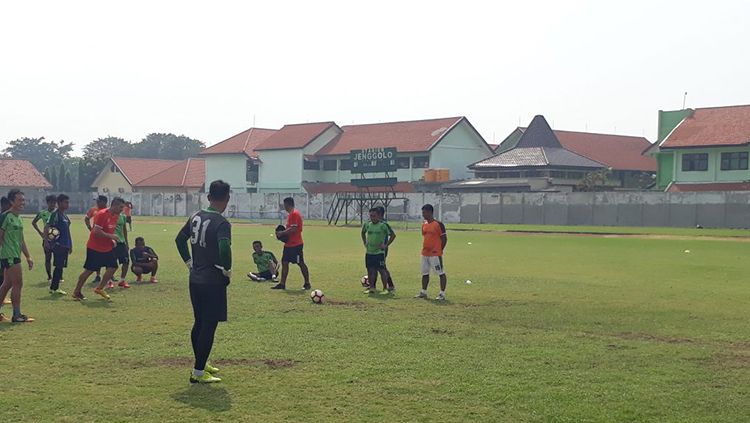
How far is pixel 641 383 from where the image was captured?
886 centimetres

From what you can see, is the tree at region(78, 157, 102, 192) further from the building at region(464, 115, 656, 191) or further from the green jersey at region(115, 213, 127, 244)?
the green jersey at region(115, 213, 127, 244)

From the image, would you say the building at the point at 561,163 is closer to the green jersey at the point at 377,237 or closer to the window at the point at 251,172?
the window at the point at 251,172

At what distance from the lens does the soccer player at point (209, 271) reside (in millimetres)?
8805

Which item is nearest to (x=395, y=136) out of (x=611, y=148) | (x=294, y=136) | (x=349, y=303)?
(x=294, y=136)

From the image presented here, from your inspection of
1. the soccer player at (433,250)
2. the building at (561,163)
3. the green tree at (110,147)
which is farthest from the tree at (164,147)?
the soccer player at (433,250)

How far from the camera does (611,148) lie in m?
84.9

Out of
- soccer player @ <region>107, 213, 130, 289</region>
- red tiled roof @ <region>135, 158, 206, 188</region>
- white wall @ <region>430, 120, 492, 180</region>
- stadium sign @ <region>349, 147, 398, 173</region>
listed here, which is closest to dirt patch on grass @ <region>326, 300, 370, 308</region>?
soccer player @ <region>107, 213, 130, 289</region>

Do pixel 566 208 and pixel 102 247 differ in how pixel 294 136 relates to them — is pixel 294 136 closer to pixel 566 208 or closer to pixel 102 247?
pixel 566 208

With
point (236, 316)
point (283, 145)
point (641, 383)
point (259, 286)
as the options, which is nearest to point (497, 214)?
point (283, 145)

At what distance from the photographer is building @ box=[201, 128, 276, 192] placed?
87.8 m

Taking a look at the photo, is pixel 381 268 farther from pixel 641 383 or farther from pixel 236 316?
pixel 641 383

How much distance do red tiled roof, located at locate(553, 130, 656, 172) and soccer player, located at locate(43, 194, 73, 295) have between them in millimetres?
68141

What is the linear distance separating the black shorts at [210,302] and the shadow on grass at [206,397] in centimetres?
72

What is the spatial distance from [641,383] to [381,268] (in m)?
8.47
